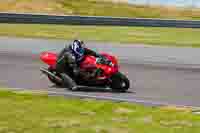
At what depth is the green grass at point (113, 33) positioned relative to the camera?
97.3 feet

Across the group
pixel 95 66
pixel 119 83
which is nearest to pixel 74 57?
pixel 95 66

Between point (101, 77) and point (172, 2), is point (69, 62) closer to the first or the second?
point (101, 77)

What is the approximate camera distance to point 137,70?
18.9m

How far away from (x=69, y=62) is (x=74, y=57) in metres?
0.20

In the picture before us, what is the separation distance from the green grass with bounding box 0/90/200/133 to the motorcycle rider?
80.9 inches

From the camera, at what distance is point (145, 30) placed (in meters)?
34.7

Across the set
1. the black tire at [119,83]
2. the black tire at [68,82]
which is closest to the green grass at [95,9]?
the black tire at [68,82]

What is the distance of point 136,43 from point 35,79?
1215 centimetres

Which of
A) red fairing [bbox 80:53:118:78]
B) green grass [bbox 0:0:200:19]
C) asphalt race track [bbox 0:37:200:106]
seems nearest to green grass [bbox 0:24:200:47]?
asphalt race track [bbox 0:37:200:106]

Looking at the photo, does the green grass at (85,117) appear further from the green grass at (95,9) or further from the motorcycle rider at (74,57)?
the green grass at (95,9)

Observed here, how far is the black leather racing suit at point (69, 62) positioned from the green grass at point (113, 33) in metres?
13.6

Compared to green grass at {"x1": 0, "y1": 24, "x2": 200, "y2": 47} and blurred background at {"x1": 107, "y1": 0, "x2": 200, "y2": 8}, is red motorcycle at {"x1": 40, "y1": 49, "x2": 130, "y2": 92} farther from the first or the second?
blurred background at {"x1": 107, "y1": 0, "x2": 200, "y2": 8}

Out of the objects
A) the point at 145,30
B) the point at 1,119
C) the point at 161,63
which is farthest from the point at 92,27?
the point at 1,119

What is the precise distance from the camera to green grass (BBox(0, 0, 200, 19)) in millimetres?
47844
